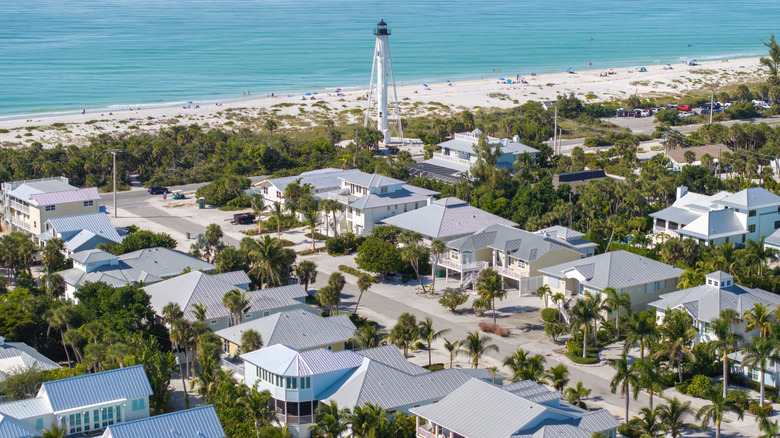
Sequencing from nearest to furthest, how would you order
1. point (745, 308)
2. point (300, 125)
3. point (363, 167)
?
point (745, 308) < point (363, 167) < point (300, 125)

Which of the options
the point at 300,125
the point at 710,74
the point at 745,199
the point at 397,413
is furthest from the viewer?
the point at 710,74

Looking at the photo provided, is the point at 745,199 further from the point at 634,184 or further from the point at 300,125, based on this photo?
the point at 300,125

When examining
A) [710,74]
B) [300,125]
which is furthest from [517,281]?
[710,74]

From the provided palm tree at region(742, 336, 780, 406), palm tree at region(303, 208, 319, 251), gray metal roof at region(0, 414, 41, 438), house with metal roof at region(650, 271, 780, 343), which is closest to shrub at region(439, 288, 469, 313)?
house with metal roof at region(650, 271, 780, 343)

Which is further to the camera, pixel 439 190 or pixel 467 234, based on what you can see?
pixel 439 190

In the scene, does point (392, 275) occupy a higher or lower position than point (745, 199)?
lower

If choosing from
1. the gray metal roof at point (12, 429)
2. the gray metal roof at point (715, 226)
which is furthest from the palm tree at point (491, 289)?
the gray metal roof at point (12, 429)
